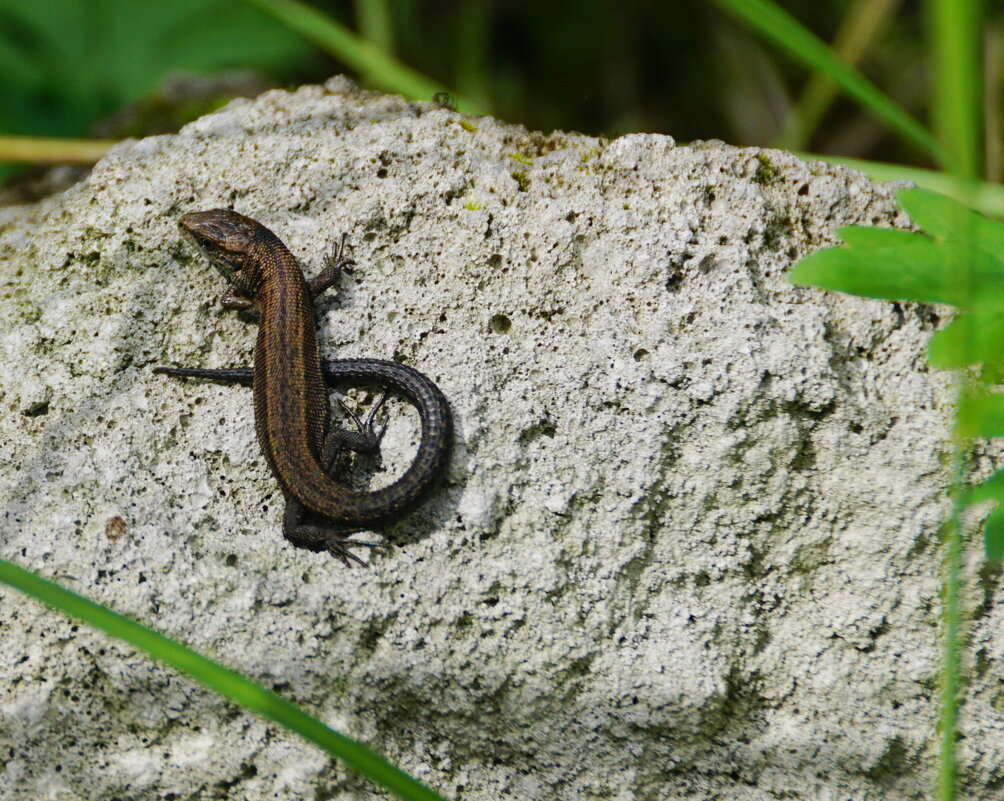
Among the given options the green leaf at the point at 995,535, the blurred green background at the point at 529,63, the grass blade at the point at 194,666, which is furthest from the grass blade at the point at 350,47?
the green leaf at the point at 995,535

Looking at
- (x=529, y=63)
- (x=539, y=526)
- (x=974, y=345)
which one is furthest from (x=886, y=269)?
(x=529, y=63)

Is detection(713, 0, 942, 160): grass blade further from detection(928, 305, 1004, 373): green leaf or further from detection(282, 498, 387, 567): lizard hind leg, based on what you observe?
detection(282, 498, 387, 567): lizard hind leg

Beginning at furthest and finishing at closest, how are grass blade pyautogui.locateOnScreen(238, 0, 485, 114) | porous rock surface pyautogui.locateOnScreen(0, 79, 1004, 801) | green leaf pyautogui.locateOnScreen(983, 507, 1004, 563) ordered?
grass blade pyautogui.locateOnScreen(238, 0, 485, 114)
porous rock surface pyautogui.locateOnScreen(0, 79, 1004, 801)
green leaf pyautogui.locateOnScreen(983, 507, 1004, 563)

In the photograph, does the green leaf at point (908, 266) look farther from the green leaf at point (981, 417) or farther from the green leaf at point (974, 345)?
the green leaf at point (981, 417)

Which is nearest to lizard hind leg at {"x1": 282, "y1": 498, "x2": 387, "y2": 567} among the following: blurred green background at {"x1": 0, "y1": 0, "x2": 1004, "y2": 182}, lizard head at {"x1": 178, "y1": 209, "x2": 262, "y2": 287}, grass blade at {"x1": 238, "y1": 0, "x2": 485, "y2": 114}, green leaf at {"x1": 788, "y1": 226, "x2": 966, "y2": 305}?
lizard head at {"x1": 178, "y1": 209, "x2": 262, "y2": 287}

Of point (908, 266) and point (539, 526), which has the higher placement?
point (908, 266)

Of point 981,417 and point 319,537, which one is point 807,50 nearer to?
point 981,417
